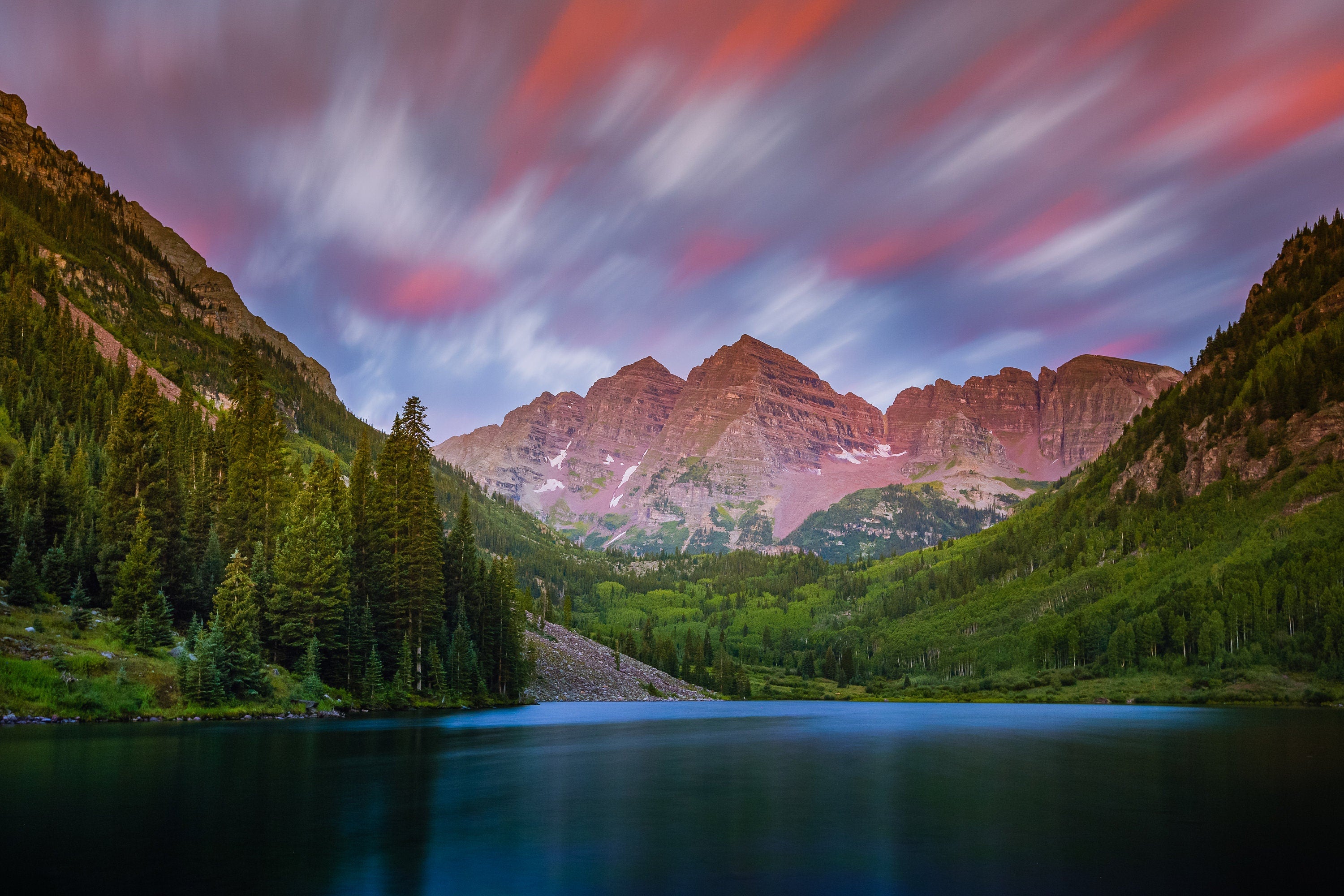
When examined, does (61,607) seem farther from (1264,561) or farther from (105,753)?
(1264,561)

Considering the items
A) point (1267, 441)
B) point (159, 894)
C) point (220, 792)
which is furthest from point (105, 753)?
point (1267, 441)

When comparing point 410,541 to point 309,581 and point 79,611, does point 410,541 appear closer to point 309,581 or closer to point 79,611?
point 309,581

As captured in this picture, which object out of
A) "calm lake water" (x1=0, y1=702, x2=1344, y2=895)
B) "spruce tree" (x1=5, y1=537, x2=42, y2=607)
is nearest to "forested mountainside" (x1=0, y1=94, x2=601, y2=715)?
"spruce tree" (x1=5, y1=537, x2=42, y2=607)

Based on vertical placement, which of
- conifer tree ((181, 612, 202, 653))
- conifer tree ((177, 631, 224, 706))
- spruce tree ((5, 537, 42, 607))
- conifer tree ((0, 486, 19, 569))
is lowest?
conifer tree ((177, 631, 224, 706))

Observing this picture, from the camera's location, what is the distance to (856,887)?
20438mm

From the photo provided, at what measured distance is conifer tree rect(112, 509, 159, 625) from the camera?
63938 millimetres

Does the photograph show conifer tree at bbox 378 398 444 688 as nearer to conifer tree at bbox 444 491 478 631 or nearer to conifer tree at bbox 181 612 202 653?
conifer tree at bbox 444 491 478 631

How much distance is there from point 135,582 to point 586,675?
108 metres

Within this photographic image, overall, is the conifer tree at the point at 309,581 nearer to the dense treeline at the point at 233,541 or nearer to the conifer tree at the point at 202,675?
the dense treeline at the point at 233,541

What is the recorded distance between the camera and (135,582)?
65250mm

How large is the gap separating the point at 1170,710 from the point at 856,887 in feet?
438

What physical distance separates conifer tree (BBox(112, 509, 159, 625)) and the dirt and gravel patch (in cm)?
8336

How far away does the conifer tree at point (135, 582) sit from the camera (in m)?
63.9

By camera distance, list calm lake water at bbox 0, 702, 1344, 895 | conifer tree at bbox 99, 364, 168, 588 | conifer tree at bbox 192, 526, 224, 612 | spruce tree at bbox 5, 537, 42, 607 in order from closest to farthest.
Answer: calm lake water at bbox 0, 702, 1344, 895
spruce tree at bbox 5, 537, 42, 607
conifer tree at bbox 99, 364, 168, 588
conifer tree at bbox 192, 526, 224, 612
